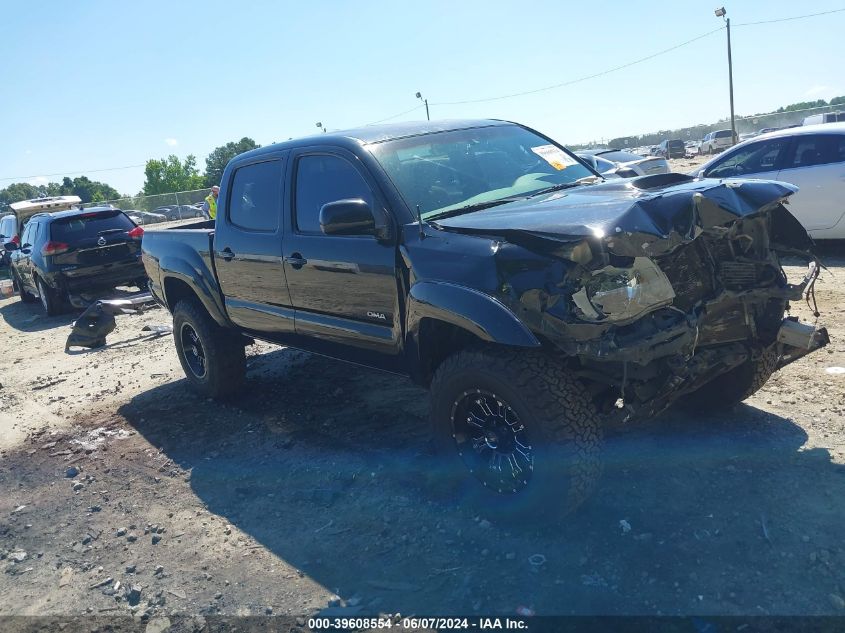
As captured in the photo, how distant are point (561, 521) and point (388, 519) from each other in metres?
0.95

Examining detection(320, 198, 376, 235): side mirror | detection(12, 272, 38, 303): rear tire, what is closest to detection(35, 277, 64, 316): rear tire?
detection(12, 272, 38, 303): rear tire

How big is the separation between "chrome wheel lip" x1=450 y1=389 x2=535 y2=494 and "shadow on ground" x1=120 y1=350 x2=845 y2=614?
215mm

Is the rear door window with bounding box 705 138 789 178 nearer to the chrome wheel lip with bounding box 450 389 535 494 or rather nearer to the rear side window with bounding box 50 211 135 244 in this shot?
the chrome wheel lip with bounding box 450 389 535 494

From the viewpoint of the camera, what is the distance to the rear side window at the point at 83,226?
38.0 ft

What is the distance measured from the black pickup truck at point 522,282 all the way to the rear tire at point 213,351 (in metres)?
1.07

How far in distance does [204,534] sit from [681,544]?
8.29 ft

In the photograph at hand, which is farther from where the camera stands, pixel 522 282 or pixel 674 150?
pixel 674 150

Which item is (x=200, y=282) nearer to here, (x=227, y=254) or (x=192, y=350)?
(x=227, y=254)

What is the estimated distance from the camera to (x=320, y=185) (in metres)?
4.50

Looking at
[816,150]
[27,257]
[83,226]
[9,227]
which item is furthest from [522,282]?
[9,227]

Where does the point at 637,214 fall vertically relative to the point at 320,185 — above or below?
below

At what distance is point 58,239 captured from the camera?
11.5 metres

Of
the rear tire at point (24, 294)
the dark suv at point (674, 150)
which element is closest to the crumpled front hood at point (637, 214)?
the rear tire at point (24, 294)

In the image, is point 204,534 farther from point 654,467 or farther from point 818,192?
point 818,192
